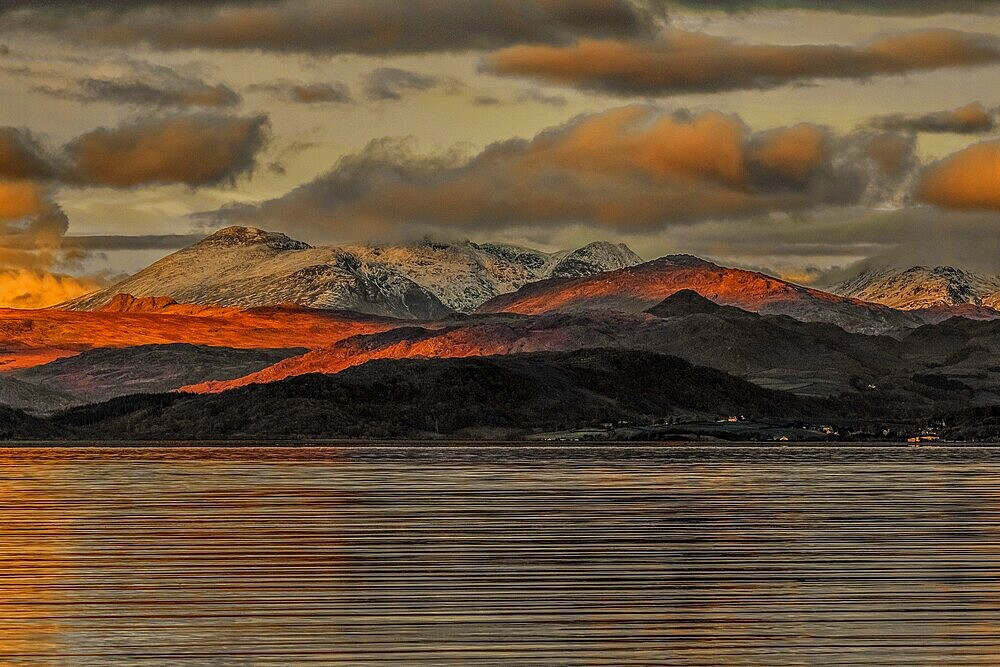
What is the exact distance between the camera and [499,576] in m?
44.6

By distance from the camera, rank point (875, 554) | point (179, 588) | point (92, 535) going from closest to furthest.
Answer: point (179, 588) < point (875, 554) < point (92, 535)

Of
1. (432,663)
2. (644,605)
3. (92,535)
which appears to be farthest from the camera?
(92,535)

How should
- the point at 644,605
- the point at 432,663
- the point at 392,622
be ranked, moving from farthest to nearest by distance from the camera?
the point at 644,605 < the point at 392,622 < the point at 432,663

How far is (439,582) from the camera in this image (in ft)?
142

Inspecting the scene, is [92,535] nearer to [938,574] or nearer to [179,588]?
[179,588]

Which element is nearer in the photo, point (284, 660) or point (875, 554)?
point (284, 660)

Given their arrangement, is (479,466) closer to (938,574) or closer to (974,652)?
(938,574)

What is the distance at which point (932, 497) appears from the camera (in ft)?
277

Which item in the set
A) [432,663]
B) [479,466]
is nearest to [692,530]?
[432,663]

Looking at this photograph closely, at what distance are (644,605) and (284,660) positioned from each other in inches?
411

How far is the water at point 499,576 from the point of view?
32.8m

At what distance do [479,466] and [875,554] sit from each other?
81986 mm

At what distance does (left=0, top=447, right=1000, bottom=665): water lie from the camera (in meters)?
32.8

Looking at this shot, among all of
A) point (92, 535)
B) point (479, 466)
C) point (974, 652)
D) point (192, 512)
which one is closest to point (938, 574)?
point (974, 652)
